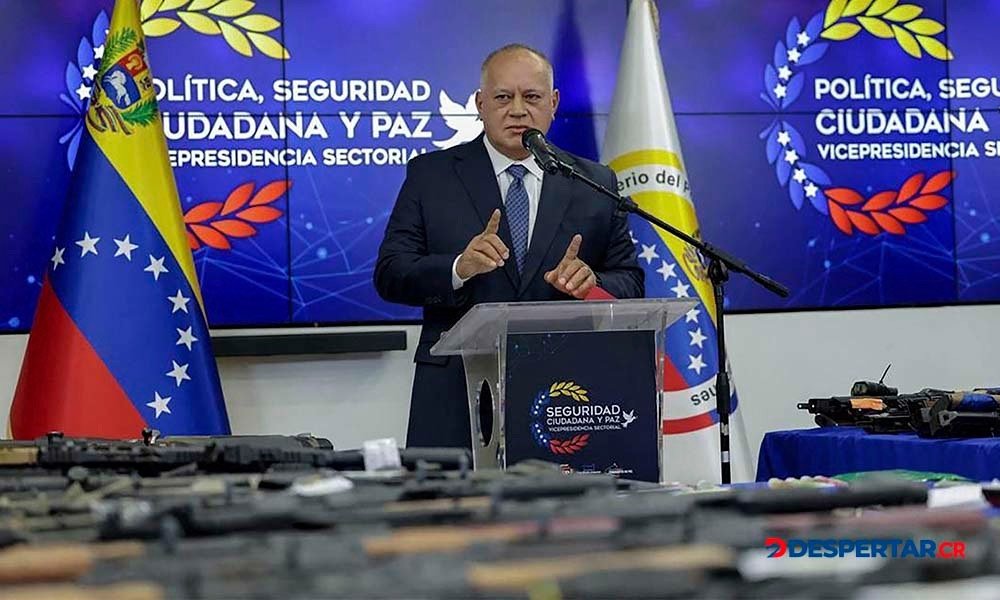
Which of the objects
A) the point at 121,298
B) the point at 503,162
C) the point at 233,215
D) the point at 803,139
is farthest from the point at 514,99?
the point at 803,139

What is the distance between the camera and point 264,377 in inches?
200

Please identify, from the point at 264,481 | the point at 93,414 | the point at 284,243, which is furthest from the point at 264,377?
the point at 264,481

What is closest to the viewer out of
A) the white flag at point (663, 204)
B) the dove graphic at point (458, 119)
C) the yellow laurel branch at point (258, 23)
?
the white flag at point (663, 204)

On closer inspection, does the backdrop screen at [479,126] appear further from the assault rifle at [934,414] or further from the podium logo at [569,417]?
the podium logo at [569,417]

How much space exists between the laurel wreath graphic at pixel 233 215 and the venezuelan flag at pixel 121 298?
46 cm

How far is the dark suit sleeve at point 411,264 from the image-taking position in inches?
129

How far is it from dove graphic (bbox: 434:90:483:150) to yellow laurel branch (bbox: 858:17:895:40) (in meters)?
1.71

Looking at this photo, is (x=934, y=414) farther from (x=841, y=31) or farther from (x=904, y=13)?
(x=904, y=13)

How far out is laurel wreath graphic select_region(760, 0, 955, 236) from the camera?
551 cm

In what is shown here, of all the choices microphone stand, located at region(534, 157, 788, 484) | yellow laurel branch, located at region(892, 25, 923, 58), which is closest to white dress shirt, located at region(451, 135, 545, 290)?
microphone stand, located at region(534, 157, 788, 484)

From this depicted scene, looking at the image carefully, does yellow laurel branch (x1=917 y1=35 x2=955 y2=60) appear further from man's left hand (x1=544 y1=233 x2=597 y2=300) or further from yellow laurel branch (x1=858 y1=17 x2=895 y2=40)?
man's left hand (x1=544 y1=233 x2=597 y2=300)

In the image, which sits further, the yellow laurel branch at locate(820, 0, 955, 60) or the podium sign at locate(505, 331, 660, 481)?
the yellow laurel branch at locate(820, 0, 955, 60)

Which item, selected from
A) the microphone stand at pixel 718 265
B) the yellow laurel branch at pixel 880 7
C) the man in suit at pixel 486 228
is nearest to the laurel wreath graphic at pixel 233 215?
the man in suit at pixel 486 228

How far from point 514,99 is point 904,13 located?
2697 mm
